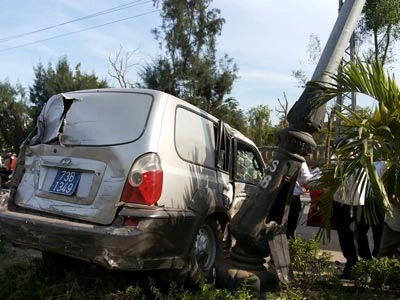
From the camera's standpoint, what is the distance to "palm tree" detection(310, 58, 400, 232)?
3.83 meters

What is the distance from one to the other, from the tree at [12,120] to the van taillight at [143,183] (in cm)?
3808

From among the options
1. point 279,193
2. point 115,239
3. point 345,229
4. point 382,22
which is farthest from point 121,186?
point 382,22

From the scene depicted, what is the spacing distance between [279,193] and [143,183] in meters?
1.48

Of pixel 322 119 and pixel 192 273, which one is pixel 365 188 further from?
pixel 192 273

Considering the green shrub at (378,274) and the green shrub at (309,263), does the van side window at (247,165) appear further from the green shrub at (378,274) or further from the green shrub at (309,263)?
the green shrub at (378,274)

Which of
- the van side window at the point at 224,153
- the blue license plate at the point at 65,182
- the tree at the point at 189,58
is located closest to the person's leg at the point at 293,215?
the van side window at the point at 224,153

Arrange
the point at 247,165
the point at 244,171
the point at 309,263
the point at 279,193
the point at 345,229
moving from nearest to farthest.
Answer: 1. the point at 279,193
2. the point at 309,263
3. the point at 345,229
4. the point at 244,171
5. the point at 247,165

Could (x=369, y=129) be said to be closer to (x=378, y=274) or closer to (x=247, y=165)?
(x=378, y=274)

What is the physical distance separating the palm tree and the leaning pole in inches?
14.9

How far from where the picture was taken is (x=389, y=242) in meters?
5.58

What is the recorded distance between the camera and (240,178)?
6137 millimetres

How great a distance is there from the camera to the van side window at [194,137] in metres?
4.63

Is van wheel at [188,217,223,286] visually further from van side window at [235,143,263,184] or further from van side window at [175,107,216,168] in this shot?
van side window at [235,143,263,184]

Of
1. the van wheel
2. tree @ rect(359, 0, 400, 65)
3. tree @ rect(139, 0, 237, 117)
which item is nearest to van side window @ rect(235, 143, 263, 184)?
the van wheel
